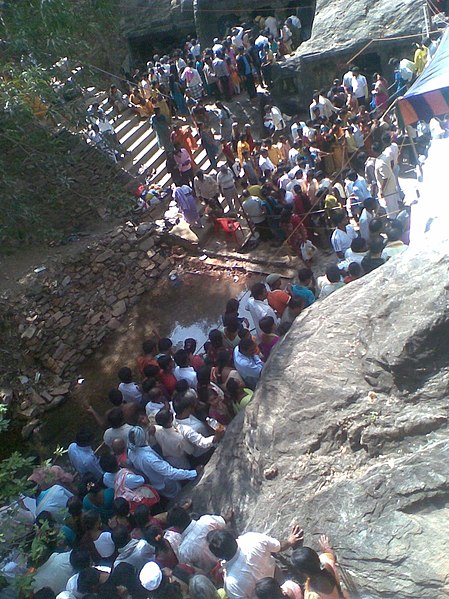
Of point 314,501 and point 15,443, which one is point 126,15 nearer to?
point 15,443

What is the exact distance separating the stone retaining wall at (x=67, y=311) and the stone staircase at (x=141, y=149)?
209cm

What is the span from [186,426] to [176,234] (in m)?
6.61

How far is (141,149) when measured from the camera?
1451 centimetres

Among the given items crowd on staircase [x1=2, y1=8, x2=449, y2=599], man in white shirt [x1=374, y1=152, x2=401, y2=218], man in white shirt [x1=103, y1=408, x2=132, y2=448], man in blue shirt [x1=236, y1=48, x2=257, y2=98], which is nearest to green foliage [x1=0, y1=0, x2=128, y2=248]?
crowd on staircase [x1=2, y1=8, x2=449, y2=599]

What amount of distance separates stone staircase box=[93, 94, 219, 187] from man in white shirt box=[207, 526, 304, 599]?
1049cm

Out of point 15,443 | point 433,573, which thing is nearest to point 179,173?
point 15,443

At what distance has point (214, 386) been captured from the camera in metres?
6.54

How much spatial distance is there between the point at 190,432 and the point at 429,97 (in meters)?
5.80

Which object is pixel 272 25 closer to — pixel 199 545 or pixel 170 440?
pixel 170 440

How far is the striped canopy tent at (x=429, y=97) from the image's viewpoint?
829cm

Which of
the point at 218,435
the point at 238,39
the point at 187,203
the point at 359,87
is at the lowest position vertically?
the point at 218,435

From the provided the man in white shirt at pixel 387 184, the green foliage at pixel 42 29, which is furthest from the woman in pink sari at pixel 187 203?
the man in white shirt at pixel 387 184

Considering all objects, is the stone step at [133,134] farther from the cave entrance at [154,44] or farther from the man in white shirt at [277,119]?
the cave entrance at [154,44]

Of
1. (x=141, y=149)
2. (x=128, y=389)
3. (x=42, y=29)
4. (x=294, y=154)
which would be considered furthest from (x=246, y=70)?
(x=128, y=389)
